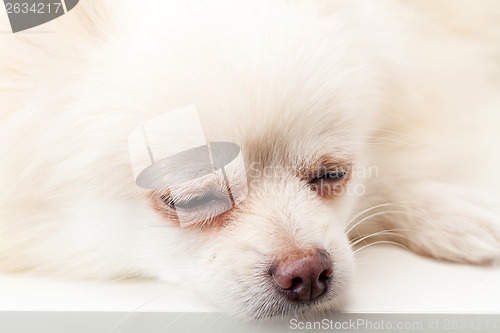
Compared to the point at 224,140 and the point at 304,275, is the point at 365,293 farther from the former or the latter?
the point at 224,140

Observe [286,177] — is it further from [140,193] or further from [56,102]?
[56,102]

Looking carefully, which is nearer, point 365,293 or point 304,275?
point 304,275

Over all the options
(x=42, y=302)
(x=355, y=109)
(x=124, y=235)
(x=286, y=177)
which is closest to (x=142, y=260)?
(x=124, y=235)

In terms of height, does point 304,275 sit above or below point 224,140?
below

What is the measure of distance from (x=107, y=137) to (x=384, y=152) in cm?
52

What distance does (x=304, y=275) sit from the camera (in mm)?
821

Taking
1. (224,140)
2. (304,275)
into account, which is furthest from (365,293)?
(224,140)

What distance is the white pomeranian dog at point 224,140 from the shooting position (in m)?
0.85

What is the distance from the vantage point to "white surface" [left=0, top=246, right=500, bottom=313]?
89 centimetres

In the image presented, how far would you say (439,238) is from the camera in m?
1.03

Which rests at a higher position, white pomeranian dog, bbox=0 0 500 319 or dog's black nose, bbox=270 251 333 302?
white pomeranian dog, bbox=0 0 500 319

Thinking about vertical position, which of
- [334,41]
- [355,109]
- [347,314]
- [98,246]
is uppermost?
[334,41]

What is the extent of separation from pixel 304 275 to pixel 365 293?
0.15 metres

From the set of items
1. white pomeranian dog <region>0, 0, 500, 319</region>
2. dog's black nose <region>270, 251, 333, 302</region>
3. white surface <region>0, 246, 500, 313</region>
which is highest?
white pomeranian dog <region>0, 0, 500, 319</region>
